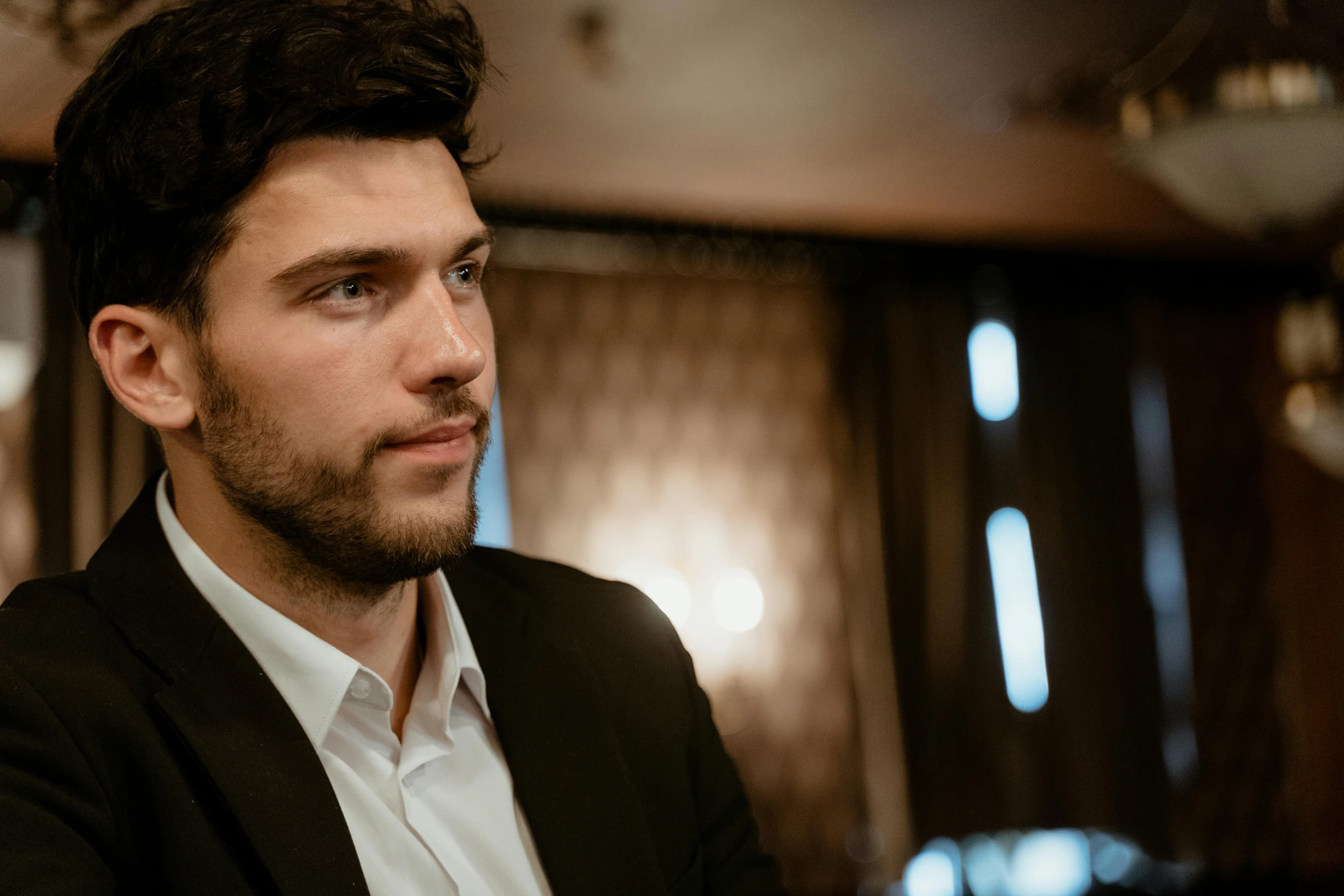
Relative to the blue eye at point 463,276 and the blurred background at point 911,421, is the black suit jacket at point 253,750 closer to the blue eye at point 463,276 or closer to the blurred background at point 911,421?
the blue eye at point 463,276

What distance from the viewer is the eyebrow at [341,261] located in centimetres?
114

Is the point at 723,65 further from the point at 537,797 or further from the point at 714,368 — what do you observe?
the point at 537,797

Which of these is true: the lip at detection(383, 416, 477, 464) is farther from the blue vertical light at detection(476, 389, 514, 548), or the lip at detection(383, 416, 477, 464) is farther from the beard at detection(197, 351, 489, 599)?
the blue vertical light at detection(476, 389, 514, 548)

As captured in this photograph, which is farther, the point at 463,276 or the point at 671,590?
the point at 671,590

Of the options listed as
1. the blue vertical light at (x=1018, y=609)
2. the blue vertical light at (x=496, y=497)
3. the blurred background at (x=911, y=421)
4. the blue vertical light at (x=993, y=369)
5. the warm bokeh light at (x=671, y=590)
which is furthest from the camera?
the blue vertical light at (x=993, y=369)

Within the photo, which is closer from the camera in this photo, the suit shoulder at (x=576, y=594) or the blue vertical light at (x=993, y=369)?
the suit shoulder at (x=576, y=594)

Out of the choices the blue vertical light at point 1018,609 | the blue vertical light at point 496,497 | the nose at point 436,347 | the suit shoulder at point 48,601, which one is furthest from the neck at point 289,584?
the blue vertical light at point 1018,609

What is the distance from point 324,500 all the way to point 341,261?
0.24 m

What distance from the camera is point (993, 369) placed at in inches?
229

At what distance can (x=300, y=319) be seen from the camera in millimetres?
1166

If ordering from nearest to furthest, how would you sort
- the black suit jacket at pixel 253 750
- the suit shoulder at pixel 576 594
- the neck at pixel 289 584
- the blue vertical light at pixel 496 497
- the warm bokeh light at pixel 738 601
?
the black suit jacket at pixel 253 750 → the neck at pixel 289 584 → the suit shoulder at pixel 576 594 → the blue vertical light at pixel 496 497 → the warm bokeh light at pixel 738 601

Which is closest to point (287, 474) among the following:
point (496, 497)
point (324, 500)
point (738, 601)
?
point (324, 500)

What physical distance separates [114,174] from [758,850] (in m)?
1.10

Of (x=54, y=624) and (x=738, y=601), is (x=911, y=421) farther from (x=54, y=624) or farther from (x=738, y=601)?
(x=54, y=624)
